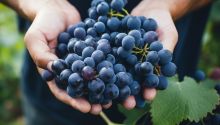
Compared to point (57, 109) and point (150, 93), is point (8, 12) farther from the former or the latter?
point (150, 93)

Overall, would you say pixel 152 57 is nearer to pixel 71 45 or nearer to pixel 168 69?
pixel 168 69

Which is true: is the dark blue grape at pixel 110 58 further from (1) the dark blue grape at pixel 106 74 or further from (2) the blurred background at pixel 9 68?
(2) the blurred background at pixel 9 68

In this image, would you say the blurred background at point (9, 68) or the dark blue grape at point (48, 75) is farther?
the blurred background at point (9, 68)

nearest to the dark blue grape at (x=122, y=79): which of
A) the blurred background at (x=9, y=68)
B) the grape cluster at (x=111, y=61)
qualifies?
the grape cluster at (x=111, y=61)

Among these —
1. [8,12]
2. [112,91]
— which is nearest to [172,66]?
[112,91]

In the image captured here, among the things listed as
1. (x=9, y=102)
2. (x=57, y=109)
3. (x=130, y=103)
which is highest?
(x=130, y=103)

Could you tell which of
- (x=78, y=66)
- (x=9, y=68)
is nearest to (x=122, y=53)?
(x=78, y=66)

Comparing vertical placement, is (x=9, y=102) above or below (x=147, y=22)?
below
